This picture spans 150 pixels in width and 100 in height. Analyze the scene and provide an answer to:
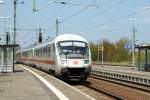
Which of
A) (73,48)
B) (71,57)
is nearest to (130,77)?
(73,48)

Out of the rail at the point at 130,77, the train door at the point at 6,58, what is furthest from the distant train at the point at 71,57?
the train door at the point at 6,58

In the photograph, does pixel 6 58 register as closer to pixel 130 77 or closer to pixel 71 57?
pixel 130 77

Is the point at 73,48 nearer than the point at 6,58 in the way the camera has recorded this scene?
Yes

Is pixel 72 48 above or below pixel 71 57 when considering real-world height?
above

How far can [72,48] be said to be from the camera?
99.9ft

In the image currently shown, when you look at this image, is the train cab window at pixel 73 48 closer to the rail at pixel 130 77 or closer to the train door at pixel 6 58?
the rail at pixel 130 77

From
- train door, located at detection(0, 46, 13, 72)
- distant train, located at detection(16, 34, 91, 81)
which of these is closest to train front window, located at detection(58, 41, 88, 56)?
distant train, located at detection(16, 34, 91, 81)

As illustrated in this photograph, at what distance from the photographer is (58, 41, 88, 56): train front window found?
3028cm

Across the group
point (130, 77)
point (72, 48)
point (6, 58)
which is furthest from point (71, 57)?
point (6, 58)

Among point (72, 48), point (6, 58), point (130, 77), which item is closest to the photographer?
point (72, 48)

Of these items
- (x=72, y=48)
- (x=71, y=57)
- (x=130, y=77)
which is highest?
(x=72, y=48)

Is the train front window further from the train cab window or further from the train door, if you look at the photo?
the train door

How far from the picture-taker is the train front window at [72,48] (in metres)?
30.3

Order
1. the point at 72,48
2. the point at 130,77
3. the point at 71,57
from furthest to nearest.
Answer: the point at 130,77
the point at 72,48
the point at 71,57
